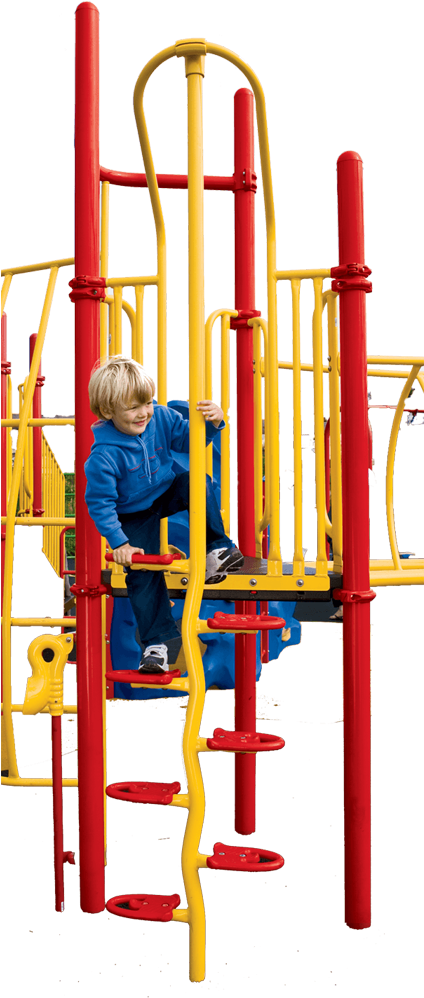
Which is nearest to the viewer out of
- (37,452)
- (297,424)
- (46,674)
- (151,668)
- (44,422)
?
(151,668)

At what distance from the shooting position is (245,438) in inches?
161

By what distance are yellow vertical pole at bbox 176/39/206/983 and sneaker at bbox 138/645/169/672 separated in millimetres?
267

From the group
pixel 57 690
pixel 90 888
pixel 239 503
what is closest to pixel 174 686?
→ pixel 57 690

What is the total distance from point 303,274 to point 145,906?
2311mm

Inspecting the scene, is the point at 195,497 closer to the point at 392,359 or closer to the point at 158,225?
the point at 158,225

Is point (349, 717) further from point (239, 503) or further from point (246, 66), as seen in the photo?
point (246, 66)

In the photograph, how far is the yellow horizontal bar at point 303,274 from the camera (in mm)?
3305

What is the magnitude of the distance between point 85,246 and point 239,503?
1.40m

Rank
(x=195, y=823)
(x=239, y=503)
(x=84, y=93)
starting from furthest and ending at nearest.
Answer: (x=239, y=503) < (x=84, y=93) < (x=195, y=823)

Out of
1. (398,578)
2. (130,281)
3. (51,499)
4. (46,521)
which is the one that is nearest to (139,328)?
(130,281)

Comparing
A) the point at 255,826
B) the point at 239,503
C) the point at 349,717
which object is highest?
the point at 239,503

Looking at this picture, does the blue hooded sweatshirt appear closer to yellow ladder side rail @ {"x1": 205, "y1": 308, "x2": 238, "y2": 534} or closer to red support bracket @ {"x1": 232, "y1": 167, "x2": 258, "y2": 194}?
yellow ladder side rail @ {"x1": 205, "y1": 308, "x2": 238, "y2": 534}

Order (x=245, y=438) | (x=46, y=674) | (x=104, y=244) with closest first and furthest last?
1. (x=46, y=674)
2. (x=104, y=244)
3. (x=245, y=438)

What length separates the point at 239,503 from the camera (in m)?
4.06
